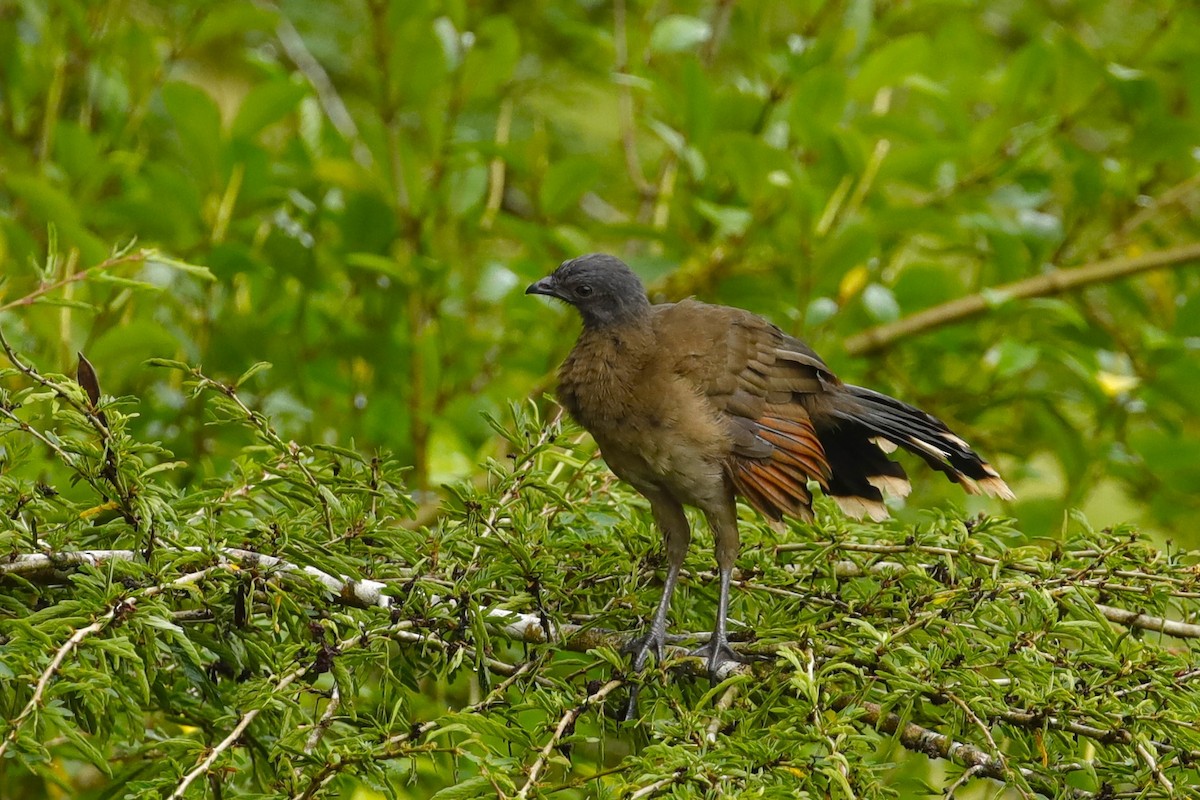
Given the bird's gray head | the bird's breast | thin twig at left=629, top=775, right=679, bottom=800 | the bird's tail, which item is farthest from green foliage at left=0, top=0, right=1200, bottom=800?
the bird's gray head

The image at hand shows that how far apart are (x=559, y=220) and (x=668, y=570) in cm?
285

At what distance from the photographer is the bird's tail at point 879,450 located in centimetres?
278

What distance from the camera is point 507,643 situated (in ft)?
6.72

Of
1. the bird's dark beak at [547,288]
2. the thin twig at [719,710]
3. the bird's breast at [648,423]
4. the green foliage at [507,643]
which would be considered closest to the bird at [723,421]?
the bird's breast at [648,423]

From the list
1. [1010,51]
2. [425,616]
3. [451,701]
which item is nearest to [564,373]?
[425,616]

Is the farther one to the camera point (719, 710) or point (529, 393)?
point (529, 393)

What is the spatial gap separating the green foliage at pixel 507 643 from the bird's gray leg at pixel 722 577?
4cm

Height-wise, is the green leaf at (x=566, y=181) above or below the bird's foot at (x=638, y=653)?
above

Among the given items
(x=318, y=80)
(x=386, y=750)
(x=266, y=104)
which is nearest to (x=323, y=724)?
(x=386, y=750)

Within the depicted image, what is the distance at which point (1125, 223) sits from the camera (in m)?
4.77

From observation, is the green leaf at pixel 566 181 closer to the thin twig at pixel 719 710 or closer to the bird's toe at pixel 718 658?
the bird's toe at pixel 718 658

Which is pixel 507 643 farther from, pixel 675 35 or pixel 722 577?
pixel 675 35

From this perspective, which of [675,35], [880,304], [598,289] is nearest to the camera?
[598,289]

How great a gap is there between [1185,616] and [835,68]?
2.58 meters
